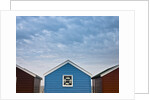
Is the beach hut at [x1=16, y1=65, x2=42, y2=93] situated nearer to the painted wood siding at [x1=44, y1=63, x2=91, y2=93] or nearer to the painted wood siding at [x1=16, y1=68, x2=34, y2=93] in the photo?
the painted wood siding at [x1=16, y1=68, x2=34, y2=93]

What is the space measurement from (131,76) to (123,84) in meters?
0.29

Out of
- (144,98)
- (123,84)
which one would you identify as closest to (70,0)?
(123,84)

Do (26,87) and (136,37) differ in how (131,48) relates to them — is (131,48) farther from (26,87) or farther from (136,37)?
(26,87)

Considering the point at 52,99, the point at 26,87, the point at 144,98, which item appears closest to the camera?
the point at 144,98

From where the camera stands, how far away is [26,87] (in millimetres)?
8914

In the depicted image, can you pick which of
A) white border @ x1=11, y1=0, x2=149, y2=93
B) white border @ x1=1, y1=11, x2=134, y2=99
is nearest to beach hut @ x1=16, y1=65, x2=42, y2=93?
white border @ x1=1, y1=11, x2=134, y2=99

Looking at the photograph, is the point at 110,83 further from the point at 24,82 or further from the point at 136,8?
the point at 136,8

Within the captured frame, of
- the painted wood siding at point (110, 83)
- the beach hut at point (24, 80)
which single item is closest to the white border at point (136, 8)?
the painted wood siding at point (110, 83)

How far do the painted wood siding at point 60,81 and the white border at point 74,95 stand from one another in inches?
137

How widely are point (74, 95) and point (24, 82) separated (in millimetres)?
3763

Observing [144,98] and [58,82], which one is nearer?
[144,98]

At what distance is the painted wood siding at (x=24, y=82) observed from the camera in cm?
887

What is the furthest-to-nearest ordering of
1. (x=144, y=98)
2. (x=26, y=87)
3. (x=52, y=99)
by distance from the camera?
1. (x=26, y=87)
2. (x=52, y=99)
3. (x=144, y=98)

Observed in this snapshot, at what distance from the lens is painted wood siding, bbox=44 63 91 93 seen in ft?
29.9
